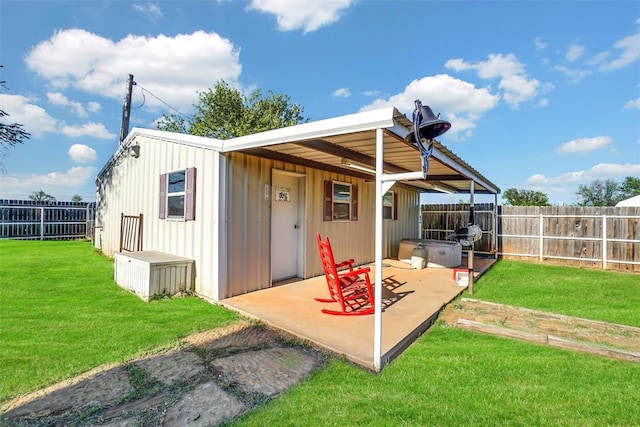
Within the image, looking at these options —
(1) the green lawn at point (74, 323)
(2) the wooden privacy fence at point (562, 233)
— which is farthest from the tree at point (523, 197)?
(1) the green lawn at point (74, 323)

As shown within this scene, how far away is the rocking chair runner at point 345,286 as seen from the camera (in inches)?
166

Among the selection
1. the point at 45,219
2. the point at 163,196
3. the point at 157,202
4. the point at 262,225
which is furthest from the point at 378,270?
the point at 45,219

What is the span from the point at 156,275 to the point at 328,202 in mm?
3605

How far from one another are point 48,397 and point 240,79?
23871mm

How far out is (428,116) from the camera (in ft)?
9.75

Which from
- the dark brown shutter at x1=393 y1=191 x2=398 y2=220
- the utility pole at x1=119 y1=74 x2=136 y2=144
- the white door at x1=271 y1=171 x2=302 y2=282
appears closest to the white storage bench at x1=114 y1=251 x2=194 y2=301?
the white door at x1=271 y1=171 x2=302 y2=282

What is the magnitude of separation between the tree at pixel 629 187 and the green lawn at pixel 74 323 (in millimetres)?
40977

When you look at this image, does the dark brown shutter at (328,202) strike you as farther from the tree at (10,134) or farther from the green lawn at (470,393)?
the tree at (10,134)

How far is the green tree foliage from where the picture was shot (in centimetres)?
3100

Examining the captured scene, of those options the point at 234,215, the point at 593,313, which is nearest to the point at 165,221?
the point at 234,215

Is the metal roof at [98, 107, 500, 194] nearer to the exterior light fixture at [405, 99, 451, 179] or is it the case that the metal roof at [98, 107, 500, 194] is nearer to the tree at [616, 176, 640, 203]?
the exterior light fixture at [405, 99, 451, 179]

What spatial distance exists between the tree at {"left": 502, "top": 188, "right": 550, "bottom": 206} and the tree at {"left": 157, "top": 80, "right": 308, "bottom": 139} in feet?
79.1

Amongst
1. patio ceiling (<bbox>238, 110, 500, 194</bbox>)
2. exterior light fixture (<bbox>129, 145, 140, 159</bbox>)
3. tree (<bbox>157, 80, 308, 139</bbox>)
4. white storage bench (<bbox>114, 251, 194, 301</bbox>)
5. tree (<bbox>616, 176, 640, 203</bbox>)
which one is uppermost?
tree (<bbox>157, 80, 308, 139</bbox>)

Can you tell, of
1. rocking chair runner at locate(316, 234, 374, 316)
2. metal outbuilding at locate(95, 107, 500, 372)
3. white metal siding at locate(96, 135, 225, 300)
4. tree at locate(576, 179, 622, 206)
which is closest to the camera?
rocking chair runner at locate(316, 234, 374, 316)
